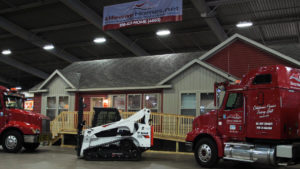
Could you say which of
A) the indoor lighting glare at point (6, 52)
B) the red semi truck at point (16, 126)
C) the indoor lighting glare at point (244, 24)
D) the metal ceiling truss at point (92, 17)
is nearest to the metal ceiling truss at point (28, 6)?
the metal ceiling truss at point (92, 17)

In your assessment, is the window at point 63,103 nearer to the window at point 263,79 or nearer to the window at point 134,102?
the window at point 134,102

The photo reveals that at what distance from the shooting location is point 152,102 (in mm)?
17828

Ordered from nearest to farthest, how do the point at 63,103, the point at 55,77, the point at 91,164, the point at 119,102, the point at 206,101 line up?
the point at 91,164, the point at 206,101, the point at 119,102, the point at 63,103, the point at 55,77

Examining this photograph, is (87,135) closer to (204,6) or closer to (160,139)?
(160,139)

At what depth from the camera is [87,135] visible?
11.8 metres

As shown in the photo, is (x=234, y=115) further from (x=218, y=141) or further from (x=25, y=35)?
(x=25, y=35)

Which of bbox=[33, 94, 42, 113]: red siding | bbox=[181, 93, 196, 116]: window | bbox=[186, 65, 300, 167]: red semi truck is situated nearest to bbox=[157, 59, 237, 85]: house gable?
bbox=[181, 93, 196, 116]: window

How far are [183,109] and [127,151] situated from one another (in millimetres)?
5387

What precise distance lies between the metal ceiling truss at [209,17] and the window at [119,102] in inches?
309

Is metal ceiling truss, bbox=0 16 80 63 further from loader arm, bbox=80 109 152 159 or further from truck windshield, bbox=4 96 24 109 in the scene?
loader arm, bbox=80 109 152 159

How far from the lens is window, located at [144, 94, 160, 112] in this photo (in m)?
17.5

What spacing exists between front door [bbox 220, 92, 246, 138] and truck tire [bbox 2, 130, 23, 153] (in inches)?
337

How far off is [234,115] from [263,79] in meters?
1.48

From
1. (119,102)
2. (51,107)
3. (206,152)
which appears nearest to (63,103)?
(51,107)
